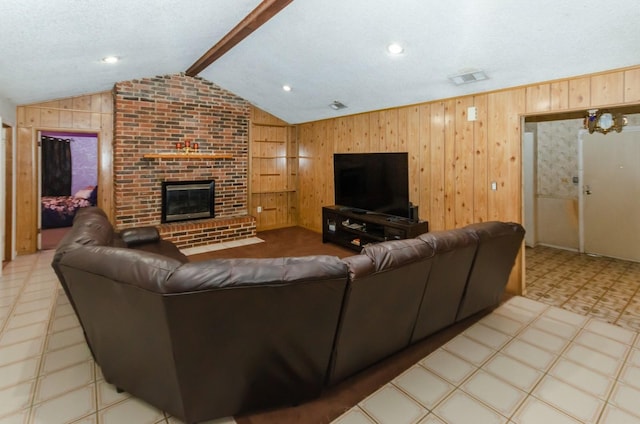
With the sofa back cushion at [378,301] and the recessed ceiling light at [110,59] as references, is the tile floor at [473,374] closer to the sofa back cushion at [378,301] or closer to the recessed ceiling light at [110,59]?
the sofa back cushion at [378,301]

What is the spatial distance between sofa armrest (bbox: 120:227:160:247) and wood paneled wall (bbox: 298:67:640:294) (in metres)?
3.38

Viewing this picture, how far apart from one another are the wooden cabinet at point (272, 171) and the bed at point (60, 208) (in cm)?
363

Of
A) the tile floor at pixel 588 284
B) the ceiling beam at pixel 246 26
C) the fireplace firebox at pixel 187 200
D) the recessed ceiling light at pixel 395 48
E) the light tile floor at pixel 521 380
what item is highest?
the ceiling beam at pixel 246 26

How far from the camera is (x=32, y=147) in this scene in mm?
4746

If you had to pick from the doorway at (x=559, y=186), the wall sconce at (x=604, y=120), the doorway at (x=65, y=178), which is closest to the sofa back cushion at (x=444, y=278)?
the wall sconce at (x=604, y=120)

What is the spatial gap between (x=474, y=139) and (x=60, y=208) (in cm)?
770

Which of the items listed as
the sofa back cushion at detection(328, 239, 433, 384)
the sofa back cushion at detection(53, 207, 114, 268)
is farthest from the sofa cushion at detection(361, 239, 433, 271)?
the sofa back cushion at detection(53, 207, 114, 268)

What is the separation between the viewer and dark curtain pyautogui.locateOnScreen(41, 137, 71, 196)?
6605mm

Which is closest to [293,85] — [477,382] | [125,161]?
[125,161]

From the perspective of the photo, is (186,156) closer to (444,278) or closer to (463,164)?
(463,164)

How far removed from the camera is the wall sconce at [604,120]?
10.1ft

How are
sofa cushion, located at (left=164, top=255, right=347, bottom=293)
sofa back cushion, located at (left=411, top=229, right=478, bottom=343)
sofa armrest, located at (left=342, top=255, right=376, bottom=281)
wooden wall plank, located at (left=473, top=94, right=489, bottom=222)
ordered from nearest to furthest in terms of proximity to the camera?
sofa cushion, located at (left=164, top=255, right=347, bottom=293), sofa armrest, located at (left=342, top=255, right=376, bottom=281), sofa back cushion, located at (left=411, top=229, right=478, bottom=343), wooden wall plank, located at (left=473, top=94, right=489, bottom=222)

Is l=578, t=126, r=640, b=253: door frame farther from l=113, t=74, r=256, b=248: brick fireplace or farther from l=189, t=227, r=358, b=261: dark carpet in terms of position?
l=113, t=74, r=256, b=248: brick fireplace

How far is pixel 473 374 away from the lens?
7.04 feet
